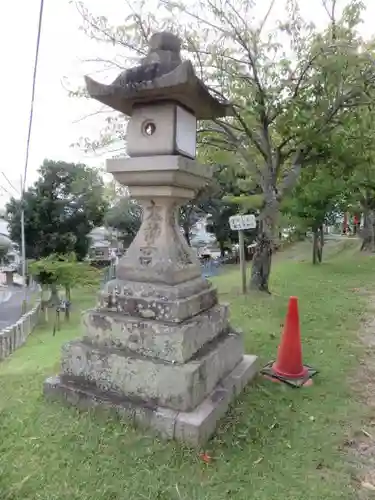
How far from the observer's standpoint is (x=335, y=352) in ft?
14.9

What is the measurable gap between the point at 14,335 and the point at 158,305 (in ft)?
22.7

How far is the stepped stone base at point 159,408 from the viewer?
8.07ft

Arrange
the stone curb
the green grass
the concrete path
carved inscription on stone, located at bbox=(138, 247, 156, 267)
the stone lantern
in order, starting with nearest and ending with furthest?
the green grass < the stone lantern < carved inscription on stone, located at bbox=(138, 247, 156, 267) < the stone curb < the concrete path

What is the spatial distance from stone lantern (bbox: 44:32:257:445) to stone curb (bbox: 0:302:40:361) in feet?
17.5

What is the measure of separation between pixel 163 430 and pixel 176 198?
67.7 inches

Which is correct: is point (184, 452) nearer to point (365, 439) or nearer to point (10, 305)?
point (365, 439)

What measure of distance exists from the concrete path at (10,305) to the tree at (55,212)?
2.39m

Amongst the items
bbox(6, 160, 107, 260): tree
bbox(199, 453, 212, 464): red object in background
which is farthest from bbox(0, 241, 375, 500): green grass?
bbox(6, 160, 107, 260): tree

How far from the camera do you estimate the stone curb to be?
759 centimetres

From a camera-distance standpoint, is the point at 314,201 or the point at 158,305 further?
the point at 314,201

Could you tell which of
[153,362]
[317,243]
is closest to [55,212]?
[317,243]

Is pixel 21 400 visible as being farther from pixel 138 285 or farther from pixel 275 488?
pixel 275 488

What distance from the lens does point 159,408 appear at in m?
2.58

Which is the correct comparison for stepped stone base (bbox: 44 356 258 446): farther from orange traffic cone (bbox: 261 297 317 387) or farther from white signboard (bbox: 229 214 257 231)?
white signboard (bbox: 229 214 257 231)
